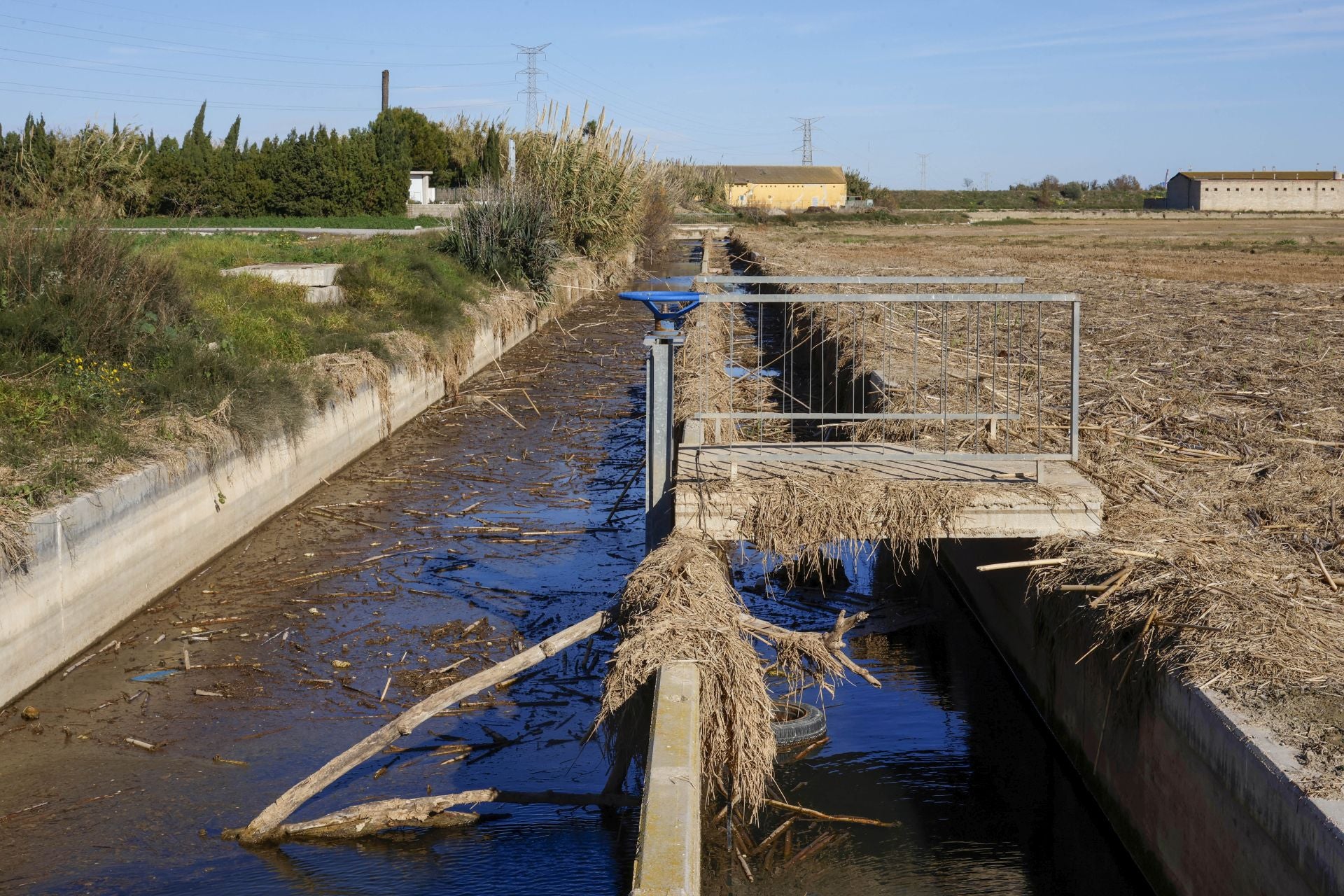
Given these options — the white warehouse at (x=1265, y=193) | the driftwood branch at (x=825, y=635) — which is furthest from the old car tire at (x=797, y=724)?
the white warehouse at (x=1265, y=193)

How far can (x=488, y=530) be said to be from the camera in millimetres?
10797

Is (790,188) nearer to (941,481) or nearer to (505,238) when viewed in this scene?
(505,238)

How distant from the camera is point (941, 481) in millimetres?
7207

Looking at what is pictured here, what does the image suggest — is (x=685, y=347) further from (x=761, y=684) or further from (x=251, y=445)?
(x=761, y=684)

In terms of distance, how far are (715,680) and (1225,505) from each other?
3.59 meters

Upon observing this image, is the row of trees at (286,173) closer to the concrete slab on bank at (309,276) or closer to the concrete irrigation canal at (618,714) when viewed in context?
the concrete slab on bank at (309,276)

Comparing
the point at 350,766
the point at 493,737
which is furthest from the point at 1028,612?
the point at 350,766

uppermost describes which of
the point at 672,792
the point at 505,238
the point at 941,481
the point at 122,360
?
the point at 505,238

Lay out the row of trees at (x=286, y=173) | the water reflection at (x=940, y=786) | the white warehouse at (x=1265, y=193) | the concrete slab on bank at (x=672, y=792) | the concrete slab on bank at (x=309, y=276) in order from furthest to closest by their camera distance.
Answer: the white warehouse at (x=1265, y=193) → the row of trees at (x=286, y=173) → the concrete slab on bank at (x=309, y=276) → the water reflection at (x=940, y=786) → the concrete slab on bank at (x=672, y=792)

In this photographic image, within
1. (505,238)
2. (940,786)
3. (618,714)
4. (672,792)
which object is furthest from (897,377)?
(505,238)

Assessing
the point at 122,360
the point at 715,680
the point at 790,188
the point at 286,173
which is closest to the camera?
the point at 715,680

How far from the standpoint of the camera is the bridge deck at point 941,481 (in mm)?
6988

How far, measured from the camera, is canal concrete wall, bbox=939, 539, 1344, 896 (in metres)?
4.05

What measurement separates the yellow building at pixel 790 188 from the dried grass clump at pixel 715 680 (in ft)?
365
